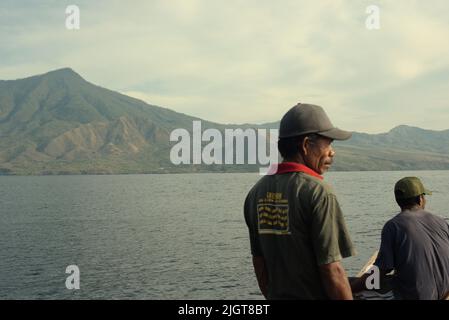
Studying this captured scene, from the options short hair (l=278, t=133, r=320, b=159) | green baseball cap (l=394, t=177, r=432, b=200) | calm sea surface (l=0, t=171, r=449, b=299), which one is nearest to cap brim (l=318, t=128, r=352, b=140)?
short hair (l=278, t=133, r=320, b=159)

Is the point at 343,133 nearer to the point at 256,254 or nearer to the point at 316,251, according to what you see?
the point at 316,251

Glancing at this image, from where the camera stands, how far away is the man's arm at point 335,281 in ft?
16.6

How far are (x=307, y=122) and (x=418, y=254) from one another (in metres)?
4.77

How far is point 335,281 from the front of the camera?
510cm

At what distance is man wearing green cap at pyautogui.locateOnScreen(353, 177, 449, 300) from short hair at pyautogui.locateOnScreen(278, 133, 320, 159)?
14.1 ft

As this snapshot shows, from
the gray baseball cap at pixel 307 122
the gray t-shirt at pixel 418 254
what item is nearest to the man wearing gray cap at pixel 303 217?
the gray baseball cap at pixel 307 122

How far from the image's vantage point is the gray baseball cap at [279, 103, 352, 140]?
17.8ft

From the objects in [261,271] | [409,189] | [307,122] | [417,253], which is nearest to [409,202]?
[409,189]

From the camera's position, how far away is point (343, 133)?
18.7 feet

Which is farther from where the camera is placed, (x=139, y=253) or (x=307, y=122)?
(x=139, y=253)

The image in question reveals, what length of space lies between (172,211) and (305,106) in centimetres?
12259

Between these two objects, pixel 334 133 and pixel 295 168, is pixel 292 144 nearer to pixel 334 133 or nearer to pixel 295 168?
pixel 295 168

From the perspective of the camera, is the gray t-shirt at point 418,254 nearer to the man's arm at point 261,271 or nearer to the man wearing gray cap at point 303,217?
the man's arm at point 261,271
